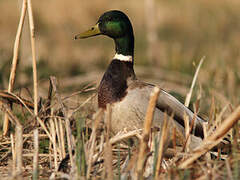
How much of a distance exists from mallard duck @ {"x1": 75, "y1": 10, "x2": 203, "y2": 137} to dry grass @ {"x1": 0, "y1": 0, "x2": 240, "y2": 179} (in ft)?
0.39

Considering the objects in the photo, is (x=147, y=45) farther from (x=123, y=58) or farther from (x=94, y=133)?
(x=94, y=133)

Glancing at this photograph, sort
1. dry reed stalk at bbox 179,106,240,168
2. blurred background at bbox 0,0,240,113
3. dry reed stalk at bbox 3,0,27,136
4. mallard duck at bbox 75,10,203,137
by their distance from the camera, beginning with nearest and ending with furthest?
1. dry reed stalk at bbox 179,106,240,168
2. dry reed stalk at bbox 3,0,27,136
3. mallard duck at bbox 75,10,203,137
4. blurred background at bbox 0,0,240,113

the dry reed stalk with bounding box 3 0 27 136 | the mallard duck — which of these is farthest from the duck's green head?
the dry reed stalk with bounding box 3 0 27 136

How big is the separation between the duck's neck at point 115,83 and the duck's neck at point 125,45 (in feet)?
0.37

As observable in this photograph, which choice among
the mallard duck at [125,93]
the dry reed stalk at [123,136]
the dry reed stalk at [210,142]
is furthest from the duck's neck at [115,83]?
the dry reed stalk at [210,142]

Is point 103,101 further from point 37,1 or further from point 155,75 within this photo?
point 37,1

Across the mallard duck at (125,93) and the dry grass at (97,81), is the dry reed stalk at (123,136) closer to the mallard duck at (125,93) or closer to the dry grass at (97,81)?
the dry grass at (97,81)

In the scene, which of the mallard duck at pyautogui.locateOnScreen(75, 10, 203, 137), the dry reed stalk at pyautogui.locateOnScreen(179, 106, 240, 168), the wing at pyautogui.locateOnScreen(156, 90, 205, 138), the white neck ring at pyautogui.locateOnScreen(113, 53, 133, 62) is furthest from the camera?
the white neck ring at pyautogui.locateOnScreen(113, 53, 133, 62)

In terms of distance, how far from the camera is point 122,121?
3334mm

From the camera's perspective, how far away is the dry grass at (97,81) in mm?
2545

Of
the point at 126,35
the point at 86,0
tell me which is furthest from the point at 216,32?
the point at 126,35

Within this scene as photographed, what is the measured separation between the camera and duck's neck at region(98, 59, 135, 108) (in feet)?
11.3

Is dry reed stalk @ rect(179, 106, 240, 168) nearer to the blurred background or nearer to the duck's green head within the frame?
the duck's green head

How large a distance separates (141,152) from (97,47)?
799 cm
